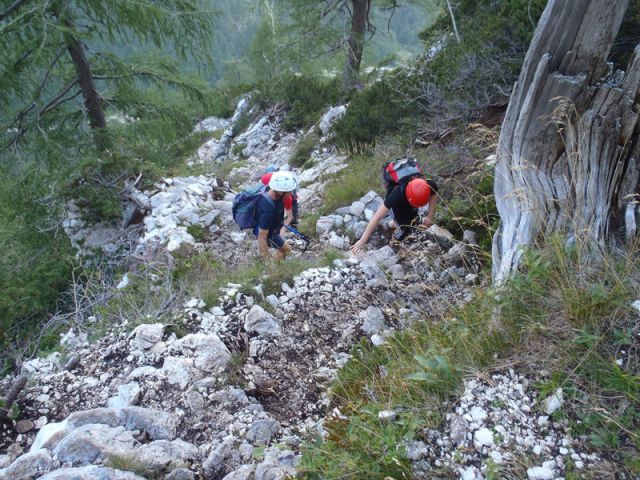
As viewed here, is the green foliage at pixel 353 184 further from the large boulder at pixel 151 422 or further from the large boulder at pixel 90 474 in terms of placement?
the large boulder at pixel 90 474

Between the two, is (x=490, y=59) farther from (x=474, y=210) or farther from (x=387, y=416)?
(x=387, y=416)

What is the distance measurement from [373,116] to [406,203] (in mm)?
4042

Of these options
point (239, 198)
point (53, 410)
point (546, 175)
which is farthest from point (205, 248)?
point (546, 175)

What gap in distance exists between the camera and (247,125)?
13.8 metres

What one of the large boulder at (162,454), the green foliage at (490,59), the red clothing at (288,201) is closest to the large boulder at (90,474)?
the large boulder at (162,454)

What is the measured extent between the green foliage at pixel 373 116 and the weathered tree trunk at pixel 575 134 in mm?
4820

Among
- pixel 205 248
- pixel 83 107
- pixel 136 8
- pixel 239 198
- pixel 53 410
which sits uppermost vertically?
pixel 136 8

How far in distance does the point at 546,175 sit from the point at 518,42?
4.38 meters

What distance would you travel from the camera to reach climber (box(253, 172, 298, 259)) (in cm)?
487

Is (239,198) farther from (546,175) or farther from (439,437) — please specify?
Result: (439,437)

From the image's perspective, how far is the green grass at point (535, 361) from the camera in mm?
2047

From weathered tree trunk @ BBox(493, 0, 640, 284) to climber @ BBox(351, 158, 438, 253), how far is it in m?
1.19

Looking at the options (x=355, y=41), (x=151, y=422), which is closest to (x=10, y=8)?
(x=151, y=422)

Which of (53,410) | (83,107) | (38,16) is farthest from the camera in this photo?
(83,107)
